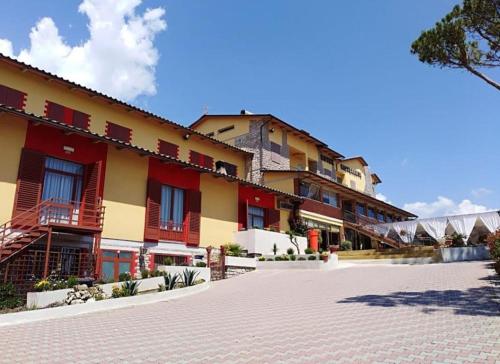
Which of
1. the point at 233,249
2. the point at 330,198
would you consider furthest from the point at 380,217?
the point at 233,249

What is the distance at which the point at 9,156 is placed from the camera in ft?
46.3

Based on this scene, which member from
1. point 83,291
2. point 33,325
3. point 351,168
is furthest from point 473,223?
point 33,325

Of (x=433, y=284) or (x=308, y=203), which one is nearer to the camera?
(x=433, y=284)

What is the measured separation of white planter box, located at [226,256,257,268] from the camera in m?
19.0

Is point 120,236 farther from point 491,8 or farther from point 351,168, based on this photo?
point 351,168

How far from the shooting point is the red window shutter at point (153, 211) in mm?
18016

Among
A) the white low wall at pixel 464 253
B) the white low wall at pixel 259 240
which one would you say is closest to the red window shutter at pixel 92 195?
the white low wall at pixel 259 240

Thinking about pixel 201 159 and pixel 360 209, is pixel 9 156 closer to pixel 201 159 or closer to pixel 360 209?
pixel 201 159

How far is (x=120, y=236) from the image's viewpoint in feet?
55.5

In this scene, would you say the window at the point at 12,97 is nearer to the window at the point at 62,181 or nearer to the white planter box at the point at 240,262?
the window at the point at 62,181

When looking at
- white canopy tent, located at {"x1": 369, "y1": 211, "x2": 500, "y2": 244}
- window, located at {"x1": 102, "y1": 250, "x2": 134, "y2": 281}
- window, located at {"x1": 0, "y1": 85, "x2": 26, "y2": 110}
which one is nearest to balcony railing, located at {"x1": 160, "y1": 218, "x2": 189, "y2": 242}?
window, located at {"x1": 102, "y1": 250, "x2": 134, "y2": 281}

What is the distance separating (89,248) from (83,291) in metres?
3.75

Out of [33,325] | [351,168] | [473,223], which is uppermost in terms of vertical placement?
[351,168]

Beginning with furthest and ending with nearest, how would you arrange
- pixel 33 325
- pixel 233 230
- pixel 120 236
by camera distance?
pixel 233 230
pixel 120 236
pixel 33 325
